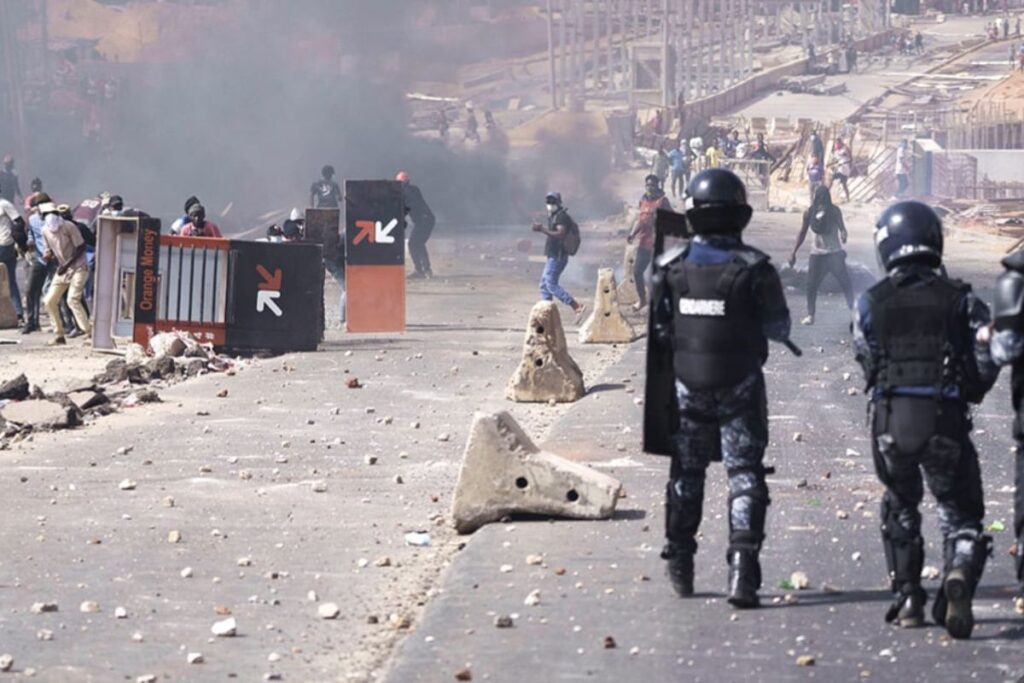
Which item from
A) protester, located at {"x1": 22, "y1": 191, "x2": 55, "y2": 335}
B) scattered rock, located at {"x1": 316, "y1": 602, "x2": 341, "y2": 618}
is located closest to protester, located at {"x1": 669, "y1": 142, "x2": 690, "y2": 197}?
protester, located at {"x1": 22, "y1": 191, "x2": 55, "y2": 335}

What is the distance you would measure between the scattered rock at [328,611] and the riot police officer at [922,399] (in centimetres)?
231

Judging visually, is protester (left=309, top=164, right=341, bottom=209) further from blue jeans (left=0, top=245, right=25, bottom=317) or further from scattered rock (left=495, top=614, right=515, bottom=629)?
scattered rock (left=495, top=614, right=515, bottom=629)

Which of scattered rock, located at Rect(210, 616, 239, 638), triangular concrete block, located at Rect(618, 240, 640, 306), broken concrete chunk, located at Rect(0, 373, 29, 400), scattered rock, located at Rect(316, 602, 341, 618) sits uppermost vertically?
triangular concrete block, located at Rect(618, 240, 640, 306)

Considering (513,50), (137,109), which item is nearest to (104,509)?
(137,109)

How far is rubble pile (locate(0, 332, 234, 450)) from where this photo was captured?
Result: 1377cm

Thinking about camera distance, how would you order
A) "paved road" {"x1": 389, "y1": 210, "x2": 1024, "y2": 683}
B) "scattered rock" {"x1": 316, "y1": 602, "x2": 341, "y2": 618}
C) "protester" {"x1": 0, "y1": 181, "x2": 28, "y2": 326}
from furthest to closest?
"protester" {"x1": 0, "y1": 181, "x2": 28, "y2": 326}
"scattered rock" {"x1": 316, "y1": 602, "x2": 341, "y2": 618}
"paved road" {"x1": 389, "y1": 210, "x2": 1024, "y2": 683}

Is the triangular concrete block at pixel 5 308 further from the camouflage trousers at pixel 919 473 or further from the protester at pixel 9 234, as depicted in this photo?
the camouflage trousers at pixel 919 473

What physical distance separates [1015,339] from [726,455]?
50.5 inches

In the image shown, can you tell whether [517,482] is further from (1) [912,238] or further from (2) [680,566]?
(1) [912,238]

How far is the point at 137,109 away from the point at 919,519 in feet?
172

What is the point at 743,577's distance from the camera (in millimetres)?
7184

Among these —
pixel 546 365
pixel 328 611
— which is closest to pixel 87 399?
pixel 546 365

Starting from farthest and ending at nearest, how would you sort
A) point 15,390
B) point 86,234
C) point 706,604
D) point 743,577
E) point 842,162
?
point 842,162, point 86,234, point 15,390, point 706,604, point 743,577

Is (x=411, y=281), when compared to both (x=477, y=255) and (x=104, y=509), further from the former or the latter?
(x=104, y=509)
